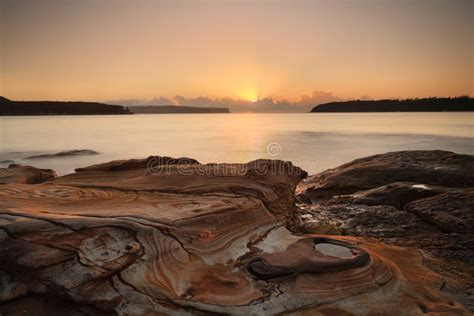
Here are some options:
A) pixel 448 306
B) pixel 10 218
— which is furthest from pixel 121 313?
pixel 448 306

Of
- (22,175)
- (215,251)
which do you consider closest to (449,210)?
(215,251)

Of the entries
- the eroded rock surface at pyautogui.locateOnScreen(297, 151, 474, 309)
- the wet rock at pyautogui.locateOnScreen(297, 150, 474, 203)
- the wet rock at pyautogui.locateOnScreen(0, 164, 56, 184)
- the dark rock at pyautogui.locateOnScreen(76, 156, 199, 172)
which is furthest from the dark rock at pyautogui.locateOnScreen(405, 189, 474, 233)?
the wet rock at pyautogui.locateOnScreen(0, 164, 56, 184)

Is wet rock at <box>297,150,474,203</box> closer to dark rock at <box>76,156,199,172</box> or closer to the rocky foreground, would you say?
the rocky foreground

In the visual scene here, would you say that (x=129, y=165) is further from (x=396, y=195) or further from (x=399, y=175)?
(x=399, y=175)

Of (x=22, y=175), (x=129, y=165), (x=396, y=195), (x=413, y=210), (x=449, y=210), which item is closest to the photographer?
(x=449, y=210)

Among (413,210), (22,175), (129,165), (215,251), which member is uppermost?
(129,165)

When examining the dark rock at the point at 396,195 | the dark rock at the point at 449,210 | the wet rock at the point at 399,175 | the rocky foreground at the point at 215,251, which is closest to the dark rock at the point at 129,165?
the rocky foreground at the point at 215,251
